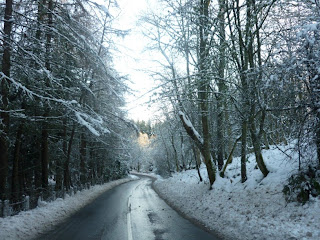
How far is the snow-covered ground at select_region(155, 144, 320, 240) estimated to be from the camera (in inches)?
242

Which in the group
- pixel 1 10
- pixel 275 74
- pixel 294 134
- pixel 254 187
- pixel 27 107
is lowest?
pixel 254 187

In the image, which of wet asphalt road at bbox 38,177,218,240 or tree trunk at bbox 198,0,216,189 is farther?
tree trunk at bbox 198,0,216,189

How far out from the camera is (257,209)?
7.82 m

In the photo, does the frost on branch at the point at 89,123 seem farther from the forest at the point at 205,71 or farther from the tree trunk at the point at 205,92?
the tree trunk at the point at 205,92

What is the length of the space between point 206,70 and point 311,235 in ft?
20.8

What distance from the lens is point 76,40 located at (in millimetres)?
10289

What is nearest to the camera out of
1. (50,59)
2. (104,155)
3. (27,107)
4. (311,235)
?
(311,235)

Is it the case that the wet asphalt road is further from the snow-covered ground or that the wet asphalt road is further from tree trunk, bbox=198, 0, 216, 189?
tree trunk, bbox=198, 0, 216, 189

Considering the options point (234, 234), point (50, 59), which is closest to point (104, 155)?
point (50, 59)

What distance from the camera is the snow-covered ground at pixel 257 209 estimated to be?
6.14 meters

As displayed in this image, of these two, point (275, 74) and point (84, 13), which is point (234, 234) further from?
point (84, 13)

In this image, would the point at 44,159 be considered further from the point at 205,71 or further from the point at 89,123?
the point at 205,71

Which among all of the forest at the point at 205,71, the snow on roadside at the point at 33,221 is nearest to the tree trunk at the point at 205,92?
the forest at the point at 205,71

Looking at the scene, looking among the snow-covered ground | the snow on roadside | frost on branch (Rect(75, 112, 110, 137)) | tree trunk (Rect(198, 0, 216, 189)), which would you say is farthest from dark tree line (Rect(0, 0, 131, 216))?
the snow-covered ground
